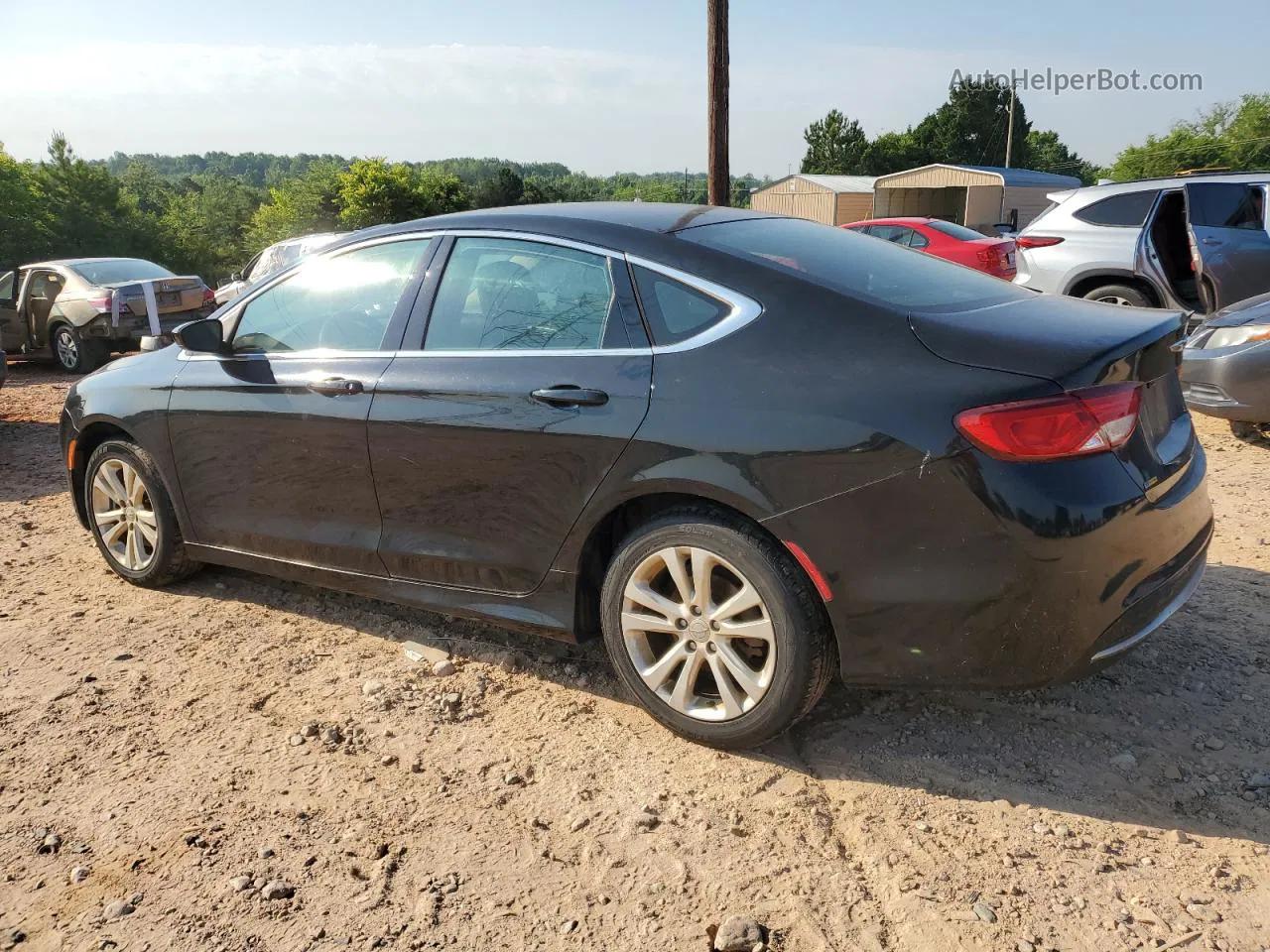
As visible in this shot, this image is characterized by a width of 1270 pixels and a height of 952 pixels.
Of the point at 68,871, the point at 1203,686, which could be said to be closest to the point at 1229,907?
the point at 1203,686

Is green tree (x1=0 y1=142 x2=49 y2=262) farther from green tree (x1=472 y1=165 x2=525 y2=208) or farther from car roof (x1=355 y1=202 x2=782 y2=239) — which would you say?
car roof (x1=355 y1=202 x2=782 y2=239)

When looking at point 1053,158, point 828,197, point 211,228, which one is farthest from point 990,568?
point 1053,158

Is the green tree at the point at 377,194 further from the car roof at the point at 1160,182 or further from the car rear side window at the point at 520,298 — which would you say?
the car rear side window at the point at 520,298

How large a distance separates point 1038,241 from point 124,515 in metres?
8.08

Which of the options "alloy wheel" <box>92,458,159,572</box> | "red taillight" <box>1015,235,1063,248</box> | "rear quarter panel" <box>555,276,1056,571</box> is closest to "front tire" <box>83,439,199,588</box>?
"alloy wheel" <box>92,458,159,572</box>

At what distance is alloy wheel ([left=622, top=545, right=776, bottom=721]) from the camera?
9.03 feet

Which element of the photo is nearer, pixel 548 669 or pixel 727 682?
pixel 727 682

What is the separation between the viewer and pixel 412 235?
355 centimetres

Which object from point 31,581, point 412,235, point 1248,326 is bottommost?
point 31,581

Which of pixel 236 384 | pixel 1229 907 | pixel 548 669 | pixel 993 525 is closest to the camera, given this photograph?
pixel 1229 907

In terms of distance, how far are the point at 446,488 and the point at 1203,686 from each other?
2591 millimetres

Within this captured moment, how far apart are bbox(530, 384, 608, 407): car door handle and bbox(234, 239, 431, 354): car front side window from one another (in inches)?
32.3

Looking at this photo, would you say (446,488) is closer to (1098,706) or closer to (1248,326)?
(1098,706)

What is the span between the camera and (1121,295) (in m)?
8.55
